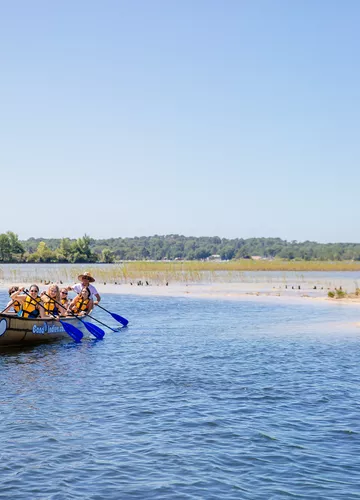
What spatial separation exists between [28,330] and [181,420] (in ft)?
30.7

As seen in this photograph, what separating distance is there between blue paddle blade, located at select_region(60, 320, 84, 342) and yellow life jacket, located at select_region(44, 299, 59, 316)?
2.16 ft

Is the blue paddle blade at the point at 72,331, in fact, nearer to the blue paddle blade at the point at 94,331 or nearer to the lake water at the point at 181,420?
the lake water at the point at 181,420

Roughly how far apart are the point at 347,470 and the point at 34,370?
8757 mm

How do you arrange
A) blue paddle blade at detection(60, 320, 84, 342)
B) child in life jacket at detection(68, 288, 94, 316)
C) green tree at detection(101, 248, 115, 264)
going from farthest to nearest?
green tree at detection(101, 248, 115, 264) < child in life jacket at detection(68, 288, 94, 316) < blue paddle blade at detection(60, 320, 84, 342)

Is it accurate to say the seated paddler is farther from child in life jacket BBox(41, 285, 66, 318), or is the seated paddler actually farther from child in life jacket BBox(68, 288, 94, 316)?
child in life jacket BBox(68, 288, 94, 316)

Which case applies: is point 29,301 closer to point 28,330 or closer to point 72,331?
point 28,330

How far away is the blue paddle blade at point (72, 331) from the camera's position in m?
20.7

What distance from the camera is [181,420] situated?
10.8 m

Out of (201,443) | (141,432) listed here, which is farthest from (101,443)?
(201,443)

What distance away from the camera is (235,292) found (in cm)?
4784

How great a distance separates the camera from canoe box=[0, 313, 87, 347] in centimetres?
1822

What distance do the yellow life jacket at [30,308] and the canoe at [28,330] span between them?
1.43ft

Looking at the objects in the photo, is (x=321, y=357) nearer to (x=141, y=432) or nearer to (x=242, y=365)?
(x=242, y=365)

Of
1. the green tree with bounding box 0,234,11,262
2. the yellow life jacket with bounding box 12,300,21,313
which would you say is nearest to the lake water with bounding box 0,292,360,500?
the yellow life jacket with bounding box 12,300,21,313
